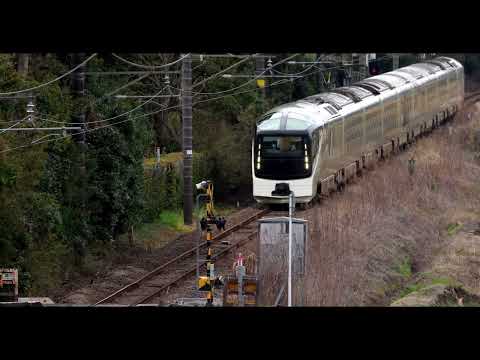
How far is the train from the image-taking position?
A: 19234mm

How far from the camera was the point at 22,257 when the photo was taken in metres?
15.6

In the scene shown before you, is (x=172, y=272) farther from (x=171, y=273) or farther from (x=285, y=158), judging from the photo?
(x=285, y=158)

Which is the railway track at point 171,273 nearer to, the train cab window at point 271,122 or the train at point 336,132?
the train at point 336,132

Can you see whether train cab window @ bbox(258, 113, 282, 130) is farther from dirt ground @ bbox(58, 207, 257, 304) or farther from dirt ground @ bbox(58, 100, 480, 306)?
dirt ground @ bbox(58, 207, 257, 304)

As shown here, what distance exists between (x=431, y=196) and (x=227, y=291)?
1168 cm

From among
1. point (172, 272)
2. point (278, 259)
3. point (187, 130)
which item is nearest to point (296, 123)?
point (187, 130)

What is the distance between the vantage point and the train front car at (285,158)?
19141 mm

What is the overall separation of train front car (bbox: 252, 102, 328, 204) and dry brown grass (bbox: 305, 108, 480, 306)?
27.0 inches

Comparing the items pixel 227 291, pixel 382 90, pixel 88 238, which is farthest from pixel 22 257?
pixel 382 90

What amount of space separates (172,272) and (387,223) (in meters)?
4.69

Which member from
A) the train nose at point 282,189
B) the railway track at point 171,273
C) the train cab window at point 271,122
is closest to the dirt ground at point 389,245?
the railway track at point 171,273

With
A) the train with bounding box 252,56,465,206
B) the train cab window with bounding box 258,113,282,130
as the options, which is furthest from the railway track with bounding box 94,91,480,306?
the train cab window with bounding box 258,113,282,130
